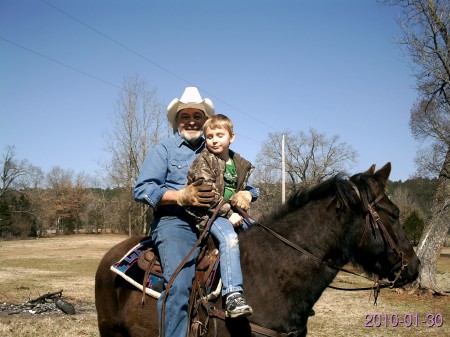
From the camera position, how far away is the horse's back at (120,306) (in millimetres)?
3891

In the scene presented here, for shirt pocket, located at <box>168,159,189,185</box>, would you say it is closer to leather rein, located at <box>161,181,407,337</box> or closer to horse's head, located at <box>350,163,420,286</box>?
leather rein, located at <box>161,181,407,337</box>

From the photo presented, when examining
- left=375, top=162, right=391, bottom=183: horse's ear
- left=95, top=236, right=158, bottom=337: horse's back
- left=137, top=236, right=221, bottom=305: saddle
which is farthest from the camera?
left=95, top=236, right=158, bottom=337: horse's back

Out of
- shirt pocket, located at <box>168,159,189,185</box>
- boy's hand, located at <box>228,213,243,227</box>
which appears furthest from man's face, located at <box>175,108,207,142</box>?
boy's hand, located at <box>228,213,243,227</box>

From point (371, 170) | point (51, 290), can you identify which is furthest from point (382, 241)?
point (51, 290)

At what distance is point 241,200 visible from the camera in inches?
148

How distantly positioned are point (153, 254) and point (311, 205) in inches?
63.5

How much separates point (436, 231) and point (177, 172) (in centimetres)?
1335

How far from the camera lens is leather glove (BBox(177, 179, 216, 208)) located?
346cm

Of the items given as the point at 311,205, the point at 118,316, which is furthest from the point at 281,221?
the point at 118,316

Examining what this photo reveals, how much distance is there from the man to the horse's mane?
1.18 ft

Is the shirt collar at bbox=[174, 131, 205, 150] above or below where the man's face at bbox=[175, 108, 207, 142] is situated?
below

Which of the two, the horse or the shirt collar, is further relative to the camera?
the shirt collar
